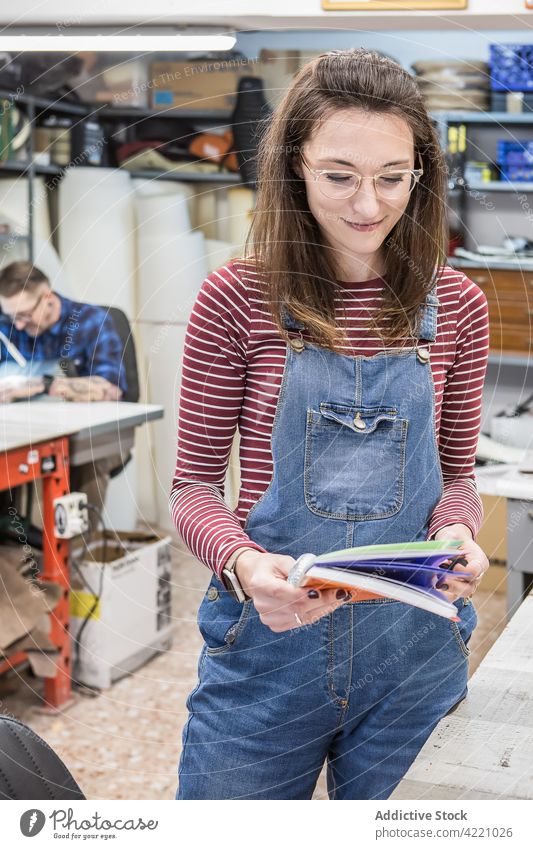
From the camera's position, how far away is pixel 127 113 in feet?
12.5

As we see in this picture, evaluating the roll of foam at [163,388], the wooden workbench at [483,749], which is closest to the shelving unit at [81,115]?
the roll of foam at [163,388]

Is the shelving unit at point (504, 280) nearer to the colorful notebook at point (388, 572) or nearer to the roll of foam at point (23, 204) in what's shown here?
the roll of foam at point (23, 204)

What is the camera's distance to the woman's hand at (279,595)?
2.63 feet

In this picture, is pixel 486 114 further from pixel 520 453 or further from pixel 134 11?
pixel 134 11

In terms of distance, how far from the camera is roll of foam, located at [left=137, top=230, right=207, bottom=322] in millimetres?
3156

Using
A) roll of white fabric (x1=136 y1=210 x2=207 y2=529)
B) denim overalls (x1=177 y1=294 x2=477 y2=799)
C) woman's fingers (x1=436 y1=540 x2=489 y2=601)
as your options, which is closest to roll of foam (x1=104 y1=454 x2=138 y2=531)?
roll of white fabric (x1=136 y1=210 x2=207 y2=529)

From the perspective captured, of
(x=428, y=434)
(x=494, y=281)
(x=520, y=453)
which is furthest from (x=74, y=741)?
(x=494, y=281)

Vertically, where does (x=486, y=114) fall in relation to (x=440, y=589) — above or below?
above

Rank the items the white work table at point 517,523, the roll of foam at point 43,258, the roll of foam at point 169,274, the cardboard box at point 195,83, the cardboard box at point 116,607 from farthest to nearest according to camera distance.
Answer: the roll of foam at point 43,258
the cardboard box at point 195,83
the roll of foam at point 169,274
the cardboard box at point 116,607
the white work table at point 517,523

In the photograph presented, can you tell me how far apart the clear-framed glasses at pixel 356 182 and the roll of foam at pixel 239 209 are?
225cm

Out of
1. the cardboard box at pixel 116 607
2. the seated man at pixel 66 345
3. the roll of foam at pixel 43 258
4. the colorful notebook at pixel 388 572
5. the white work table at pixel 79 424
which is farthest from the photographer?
the roll of foam at pixel 43 258

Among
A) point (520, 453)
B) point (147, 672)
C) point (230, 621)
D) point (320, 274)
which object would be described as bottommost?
point (147, 672)

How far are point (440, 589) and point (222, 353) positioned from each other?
0.29 metres

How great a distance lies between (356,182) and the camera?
34.8 inches
